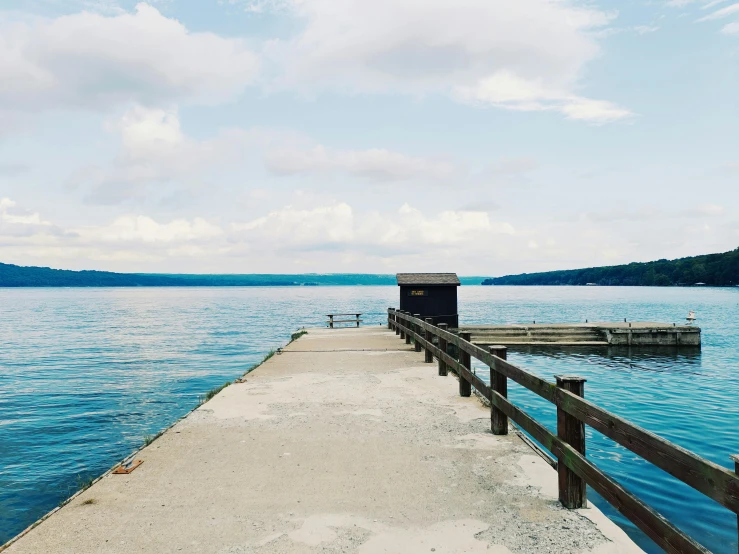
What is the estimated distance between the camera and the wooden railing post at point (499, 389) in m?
7.15

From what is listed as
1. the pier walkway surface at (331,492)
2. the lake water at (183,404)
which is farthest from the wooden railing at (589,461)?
the lake water at (183,404)

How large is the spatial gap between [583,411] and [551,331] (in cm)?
2868

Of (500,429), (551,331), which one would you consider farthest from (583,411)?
(551,331)

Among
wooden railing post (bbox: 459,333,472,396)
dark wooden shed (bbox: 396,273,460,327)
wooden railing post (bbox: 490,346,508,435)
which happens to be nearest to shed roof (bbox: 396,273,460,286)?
dark wooden shed (bbox: 396,273,460,327)

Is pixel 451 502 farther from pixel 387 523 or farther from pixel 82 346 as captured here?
pixel 82 346

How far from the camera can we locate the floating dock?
99.8ft

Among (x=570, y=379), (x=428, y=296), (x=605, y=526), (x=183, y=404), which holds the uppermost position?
(x=428, y=296)

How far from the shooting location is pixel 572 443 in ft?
16.2

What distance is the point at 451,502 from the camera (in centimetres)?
513

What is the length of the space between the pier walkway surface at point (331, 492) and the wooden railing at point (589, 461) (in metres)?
0.44

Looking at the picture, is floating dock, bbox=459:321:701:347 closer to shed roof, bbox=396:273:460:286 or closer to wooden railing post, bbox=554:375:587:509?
shed roof, bbox=396:273:460:286

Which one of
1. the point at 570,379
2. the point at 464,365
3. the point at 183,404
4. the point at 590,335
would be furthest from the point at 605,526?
the point at 590,335

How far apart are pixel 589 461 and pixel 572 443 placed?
337mm

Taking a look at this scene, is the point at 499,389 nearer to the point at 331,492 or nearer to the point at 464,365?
the point at 464,365
